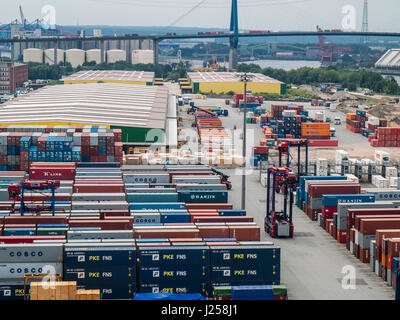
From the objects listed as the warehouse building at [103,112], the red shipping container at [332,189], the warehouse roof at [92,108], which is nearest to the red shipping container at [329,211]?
the red shipping container at [332,189]

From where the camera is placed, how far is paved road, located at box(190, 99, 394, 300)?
2528cm

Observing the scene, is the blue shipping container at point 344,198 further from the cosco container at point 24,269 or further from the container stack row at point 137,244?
the cosco container at point 24,269

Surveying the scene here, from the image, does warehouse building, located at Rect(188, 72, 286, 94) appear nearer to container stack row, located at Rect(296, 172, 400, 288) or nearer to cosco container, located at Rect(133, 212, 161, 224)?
container stack row, located at Rect(296, 172, 400, 288)

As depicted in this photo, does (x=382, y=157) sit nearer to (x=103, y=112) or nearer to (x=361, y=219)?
(x=361, y=219)

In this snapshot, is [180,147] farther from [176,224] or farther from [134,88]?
[134,88]

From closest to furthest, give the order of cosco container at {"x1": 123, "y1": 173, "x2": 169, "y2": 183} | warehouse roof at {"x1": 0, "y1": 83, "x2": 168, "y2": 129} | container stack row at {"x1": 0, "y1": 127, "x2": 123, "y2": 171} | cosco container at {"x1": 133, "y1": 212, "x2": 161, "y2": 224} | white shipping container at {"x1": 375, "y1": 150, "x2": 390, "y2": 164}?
1. cosco container at {"x1": 133, "y1": 212, "x2": 161, "y2": 224}
2. cosco container at {"x1": 123, "y1": 173, "x2": 169, "y2": 183}
3. container stack row at {"x1": 0, "y1": 127, "x2": 123, "y2": 171}
4. white shipping container at {"x1": 375, "y1": 150, "x2": 390, "y2": 164}
5. warehouse roof at {"x1": 0, "y1": 83, "x2": 168, "y2": 129}

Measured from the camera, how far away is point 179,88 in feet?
452

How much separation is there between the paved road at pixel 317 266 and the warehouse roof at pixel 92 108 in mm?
26430

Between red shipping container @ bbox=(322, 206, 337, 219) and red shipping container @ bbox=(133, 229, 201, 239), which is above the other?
red shipping container @ bbox=(133, 229, 201, 239)

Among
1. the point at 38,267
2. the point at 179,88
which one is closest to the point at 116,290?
the point at 38,267

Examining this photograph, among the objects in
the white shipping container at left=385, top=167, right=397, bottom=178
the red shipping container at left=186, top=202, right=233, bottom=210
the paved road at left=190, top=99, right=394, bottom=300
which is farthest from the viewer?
the white shipping container at left=385, top=167, right=397, bottom=178

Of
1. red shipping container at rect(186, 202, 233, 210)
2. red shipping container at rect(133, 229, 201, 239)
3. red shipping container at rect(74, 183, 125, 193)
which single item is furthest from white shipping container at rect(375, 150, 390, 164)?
red shipping container at rect(133, 229, 201, 239)
